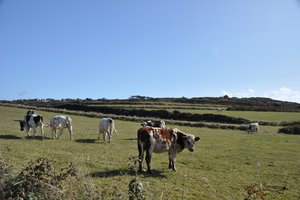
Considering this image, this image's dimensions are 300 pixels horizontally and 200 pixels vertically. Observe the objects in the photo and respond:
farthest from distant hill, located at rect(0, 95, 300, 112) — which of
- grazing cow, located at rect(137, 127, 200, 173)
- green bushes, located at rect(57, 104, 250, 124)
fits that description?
grazing cow, located at rect(137, 127, 200, 173)

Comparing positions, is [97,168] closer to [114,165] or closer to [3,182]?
[114,165]

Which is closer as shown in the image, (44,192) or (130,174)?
(44,192)

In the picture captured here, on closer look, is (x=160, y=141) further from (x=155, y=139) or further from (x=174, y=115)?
(x=174, y=115)

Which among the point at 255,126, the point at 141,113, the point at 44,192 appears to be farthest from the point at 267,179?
the point at 141,113

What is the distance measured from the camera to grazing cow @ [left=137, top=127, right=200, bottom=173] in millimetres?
8570

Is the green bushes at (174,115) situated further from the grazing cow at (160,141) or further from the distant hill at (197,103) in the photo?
the grazing cow at (160,141)

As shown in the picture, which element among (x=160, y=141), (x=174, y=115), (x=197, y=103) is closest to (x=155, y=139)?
(x=160, y=141)

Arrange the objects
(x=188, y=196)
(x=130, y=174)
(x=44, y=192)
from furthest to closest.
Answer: (x=130, y=174) → (x=188, y=196) → (x=44, y=192)

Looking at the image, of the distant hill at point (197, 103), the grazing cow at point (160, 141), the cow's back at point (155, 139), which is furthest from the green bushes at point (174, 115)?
the cow's back at point (155, 139)

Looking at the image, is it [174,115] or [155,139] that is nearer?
[155,139]

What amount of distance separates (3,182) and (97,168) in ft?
17.0

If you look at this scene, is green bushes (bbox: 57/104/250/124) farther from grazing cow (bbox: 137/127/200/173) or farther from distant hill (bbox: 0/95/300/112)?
grazing cow (bbox: 137/127/200/173)

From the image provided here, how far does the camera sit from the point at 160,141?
892cm

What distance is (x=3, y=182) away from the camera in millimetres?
3406
